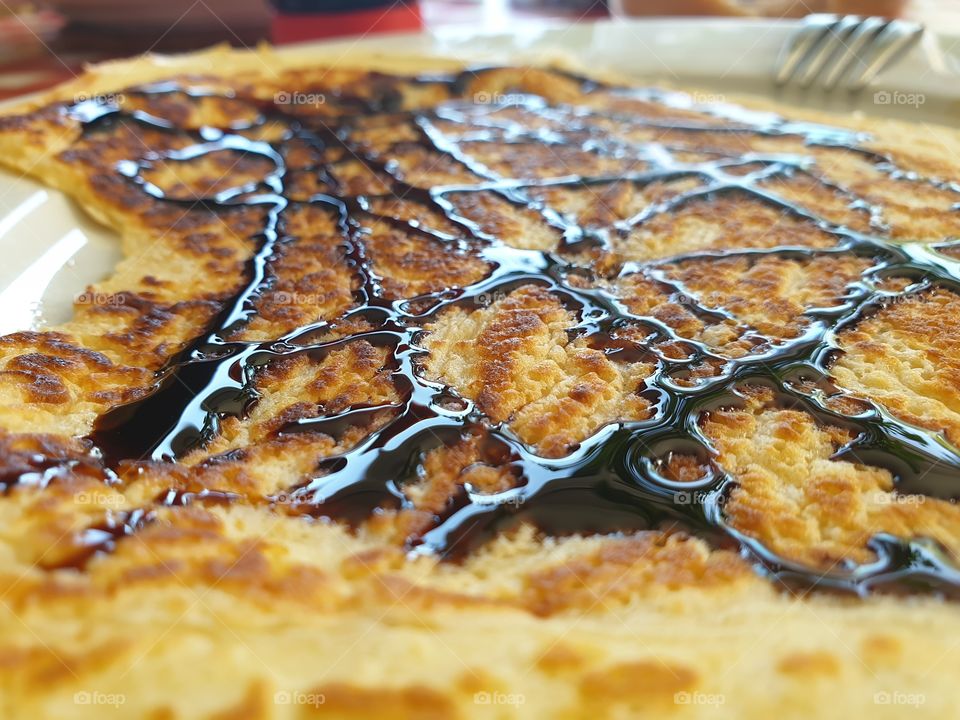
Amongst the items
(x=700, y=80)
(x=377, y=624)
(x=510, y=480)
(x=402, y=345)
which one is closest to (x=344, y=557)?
(x=377, y=624)

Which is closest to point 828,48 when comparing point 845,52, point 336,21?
point 845,52

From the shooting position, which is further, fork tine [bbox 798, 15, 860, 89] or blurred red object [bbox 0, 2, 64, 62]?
blurred red object [bbox 0, 2, 64, 62]

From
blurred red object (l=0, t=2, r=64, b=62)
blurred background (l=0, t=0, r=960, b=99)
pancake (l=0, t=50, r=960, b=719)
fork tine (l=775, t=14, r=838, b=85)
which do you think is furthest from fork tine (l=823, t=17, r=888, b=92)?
blurred red object (l=0, t=2, r=64, b=62)

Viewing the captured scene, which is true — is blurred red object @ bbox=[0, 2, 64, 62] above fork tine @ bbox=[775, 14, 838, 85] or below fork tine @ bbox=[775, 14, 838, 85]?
above

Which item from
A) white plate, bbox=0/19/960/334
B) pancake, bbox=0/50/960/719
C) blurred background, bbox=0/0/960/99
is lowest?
pancake, bbox=0/50/960/719

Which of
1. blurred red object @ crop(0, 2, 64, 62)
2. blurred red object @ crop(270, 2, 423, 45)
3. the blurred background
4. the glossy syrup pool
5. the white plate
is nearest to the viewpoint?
the glossy syrup pool

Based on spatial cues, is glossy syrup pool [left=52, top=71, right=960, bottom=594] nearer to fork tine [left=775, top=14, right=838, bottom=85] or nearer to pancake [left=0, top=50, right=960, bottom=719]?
pancake [left=0, top=50, right=960, bottom=719]

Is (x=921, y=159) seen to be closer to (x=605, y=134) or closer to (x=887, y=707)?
(x=605, y=134)
